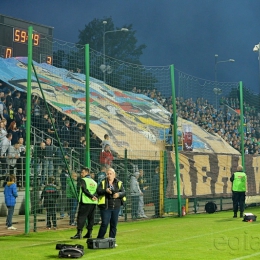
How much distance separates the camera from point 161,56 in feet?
441

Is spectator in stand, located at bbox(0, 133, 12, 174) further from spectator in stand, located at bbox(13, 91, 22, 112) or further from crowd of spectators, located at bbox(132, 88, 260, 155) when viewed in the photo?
crowd of spectators, located at bbox(132, 88, 260, 155)

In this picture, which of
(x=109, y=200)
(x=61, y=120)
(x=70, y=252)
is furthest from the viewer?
(x=61, y=120)

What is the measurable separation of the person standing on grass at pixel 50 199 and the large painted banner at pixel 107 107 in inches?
116

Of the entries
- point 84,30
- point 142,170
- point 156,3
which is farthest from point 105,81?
point 156,3

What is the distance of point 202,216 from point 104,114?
16.6 feet

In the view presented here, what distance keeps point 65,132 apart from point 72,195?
371cm

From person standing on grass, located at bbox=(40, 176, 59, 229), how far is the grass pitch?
700 millimetres

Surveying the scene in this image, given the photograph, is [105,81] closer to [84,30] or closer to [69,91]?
Answer: [69,91]

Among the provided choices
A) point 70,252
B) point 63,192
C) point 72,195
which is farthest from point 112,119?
point 70,252

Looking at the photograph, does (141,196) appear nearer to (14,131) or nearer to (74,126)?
(74,126)

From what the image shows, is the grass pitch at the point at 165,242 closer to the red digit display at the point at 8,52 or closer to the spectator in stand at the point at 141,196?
the spectator in stand at the point at 141,196

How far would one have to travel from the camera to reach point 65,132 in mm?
23344

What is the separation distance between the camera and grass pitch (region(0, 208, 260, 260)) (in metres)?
13.3

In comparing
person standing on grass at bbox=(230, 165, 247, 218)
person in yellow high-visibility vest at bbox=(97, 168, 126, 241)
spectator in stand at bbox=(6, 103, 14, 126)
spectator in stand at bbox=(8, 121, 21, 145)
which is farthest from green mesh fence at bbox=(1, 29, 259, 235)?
person in yellow high-visibility vest at bbox=(97, 168, 126, 241)
